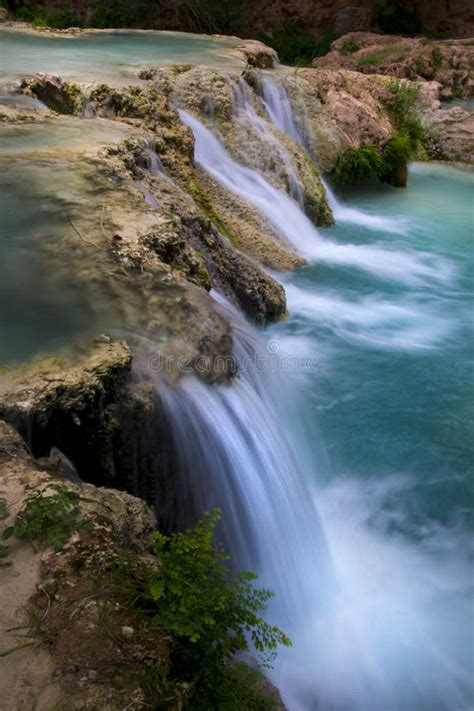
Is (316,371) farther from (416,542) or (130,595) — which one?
(130,595)

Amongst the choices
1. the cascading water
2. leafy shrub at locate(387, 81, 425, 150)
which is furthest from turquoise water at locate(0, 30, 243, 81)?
the cascading water

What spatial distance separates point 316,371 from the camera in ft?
21.7

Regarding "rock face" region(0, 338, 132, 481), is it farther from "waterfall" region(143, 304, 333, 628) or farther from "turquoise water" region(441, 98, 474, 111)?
"turquoise water" region(441, 98, 474, 111)

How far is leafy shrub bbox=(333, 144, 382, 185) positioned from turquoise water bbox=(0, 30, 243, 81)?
8.63 feet

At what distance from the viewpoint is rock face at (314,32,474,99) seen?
57.3 feet

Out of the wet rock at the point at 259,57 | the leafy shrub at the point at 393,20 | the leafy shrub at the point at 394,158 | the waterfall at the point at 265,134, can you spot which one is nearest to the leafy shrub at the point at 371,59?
the wet rock at the point at 259,57

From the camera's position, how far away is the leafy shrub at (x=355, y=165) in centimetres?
1172

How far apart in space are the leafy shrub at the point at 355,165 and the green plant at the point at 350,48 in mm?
10533

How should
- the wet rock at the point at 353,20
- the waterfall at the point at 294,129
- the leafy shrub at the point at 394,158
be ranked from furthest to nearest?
1. the wet rock at the point at 353,20
2. the leafy shrub at the point at 394,158
3. the waterfall at the point at 294,129

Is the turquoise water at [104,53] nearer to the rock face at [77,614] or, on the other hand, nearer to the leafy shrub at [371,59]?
the leafy shrub at [371,59]

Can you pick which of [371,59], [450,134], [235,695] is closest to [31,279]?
[235,695]

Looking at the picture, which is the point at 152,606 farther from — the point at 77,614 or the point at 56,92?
the point at 56,92

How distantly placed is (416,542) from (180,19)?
82.2 feet

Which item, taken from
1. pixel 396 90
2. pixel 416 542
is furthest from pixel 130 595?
pixel 396 90
